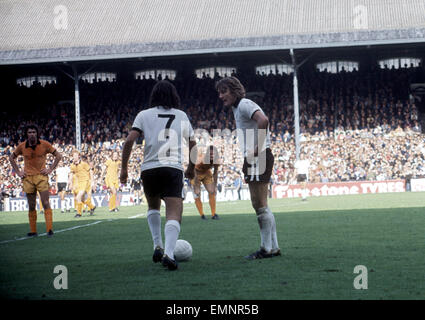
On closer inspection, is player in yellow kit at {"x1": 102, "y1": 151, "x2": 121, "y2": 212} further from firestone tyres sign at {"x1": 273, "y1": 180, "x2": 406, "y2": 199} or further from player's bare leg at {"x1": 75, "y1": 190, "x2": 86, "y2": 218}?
firestone tyres sign at {"x1": 273, "y1": 180, "x2": 406, "y2": 199}

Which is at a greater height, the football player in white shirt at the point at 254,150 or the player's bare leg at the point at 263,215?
the football player in white shirt at the point at 254,150

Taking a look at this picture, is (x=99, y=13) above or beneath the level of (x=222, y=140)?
above

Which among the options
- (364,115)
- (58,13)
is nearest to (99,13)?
(58,13)

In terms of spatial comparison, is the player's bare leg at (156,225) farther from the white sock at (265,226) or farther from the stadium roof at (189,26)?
the stadium roof at (189,26)

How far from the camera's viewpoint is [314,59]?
37.2m

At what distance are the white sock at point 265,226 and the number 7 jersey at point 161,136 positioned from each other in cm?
126

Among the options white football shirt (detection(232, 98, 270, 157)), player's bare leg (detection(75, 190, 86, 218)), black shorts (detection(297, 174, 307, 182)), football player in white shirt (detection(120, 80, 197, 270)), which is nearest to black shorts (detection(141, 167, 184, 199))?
football player in white shirt (detection(120, 80, 197, 270))

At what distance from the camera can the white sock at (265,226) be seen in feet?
26.4

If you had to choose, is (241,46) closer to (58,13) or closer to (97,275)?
(58,13)

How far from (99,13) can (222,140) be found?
41.8ft

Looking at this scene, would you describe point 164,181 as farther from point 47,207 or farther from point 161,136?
point 47,207

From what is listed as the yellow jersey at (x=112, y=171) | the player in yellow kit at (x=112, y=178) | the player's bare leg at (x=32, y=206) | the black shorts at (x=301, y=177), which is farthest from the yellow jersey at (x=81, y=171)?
the black shorts at (x=301, y=177)
